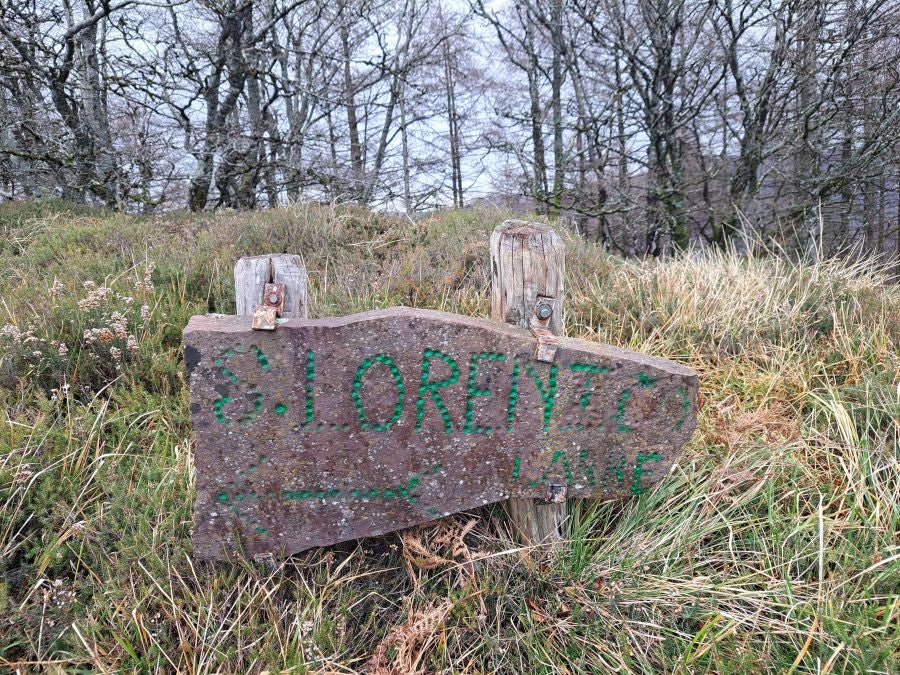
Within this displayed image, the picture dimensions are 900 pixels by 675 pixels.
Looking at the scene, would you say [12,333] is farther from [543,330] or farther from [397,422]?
[543,330]

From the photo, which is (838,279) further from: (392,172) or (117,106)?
(117,106)

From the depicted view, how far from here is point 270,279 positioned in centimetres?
181

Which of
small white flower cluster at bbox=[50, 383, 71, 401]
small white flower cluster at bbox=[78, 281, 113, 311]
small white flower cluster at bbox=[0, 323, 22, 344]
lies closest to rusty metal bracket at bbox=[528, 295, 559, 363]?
small white flower cluster at bbox=[50, 383, 71, 401]

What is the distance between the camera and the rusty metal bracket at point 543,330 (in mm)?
1721

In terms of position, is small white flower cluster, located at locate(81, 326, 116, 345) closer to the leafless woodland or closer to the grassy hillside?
the grassy hillside

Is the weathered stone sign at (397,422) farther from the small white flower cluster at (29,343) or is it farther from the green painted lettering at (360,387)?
the small white flower cluster at (29,343)

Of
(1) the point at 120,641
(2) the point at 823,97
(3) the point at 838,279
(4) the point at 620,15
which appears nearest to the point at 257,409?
(1) the point at 120,641

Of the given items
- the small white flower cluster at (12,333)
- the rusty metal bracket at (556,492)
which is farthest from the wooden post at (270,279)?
the small white flower cluster at (12,333)

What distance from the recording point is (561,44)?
969 centimetres

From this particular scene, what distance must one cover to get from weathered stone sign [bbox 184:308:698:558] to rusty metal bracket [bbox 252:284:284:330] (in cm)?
4

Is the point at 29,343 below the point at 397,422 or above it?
above

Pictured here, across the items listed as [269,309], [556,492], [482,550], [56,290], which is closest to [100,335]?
[56,290]

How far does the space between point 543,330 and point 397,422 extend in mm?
587

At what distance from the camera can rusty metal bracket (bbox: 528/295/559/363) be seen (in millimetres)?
1721
